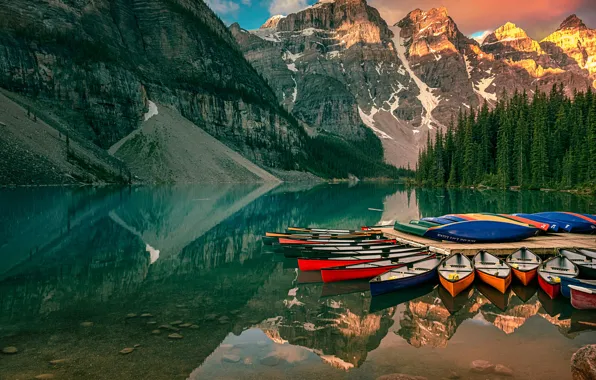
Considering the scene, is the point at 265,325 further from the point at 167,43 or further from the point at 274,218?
the point at 167,43

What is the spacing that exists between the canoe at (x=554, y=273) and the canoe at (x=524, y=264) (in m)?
0.36

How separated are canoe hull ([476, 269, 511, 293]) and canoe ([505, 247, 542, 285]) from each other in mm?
929

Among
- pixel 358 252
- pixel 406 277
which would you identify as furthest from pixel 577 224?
pixel 406 277

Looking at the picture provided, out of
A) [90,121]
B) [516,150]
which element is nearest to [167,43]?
[90,121]

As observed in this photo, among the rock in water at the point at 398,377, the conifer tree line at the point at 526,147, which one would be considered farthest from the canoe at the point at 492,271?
the conifer tree line at the point at 526,147

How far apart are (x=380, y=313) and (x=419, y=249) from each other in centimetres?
816

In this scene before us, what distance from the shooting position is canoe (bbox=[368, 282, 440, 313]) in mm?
15109

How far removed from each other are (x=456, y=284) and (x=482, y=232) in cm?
818

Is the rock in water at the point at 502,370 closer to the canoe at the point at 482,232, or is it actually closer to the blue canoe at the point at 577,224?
the canoe at the point at 482,232

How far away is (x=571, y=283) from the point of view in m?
15.2

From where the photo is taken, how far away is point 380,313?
14.3 metres

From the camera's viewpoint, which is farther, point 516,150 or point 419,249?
point 516,150

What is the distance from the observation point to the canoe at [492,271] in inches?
653

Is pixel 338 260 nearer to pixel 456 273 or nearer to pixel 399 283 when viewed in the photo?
pixel 399 283
